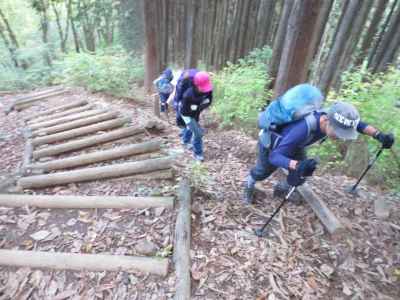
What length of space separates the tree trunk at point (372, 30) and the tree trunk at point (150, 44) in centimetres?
793

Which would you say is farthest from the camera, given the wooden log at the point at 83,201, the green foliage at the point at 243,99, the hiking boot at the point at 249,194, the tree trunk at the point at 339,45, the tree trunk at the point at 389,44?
the tree trunk at the point at 389,44

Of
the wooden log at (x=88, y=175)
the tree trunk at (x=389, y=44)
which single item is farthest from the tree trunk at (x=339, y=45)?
the wooden log at (x=88, y=175)

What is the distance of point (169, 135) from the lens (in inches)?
233

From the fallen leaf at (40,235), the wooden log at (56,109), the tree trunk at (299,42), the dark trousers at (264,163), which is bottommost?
the wooden log at (56,109)

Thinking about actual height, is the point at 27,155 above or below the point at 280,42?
below

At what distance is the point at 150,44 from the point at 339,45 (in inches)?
273

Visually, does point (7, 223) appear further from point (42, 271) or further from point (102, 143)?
point (102, 143)

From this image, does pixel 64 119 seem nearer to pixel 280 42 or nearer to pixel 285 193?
pixel 285 193

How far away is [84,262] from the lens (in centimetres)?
270

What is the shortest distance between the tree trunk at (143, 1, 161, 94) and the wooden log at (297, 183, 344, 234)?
8.98 m

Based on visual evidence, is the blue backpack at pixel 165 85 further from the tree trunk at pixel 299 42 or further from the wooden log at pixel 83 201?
the wooden log at pixel 83 201

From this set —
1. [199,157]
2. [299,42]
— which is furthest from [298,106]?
[199,157]

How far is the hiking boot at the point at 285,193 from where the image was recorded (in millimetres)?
3846

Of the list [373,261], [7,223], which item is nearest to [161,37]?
[7,223]
